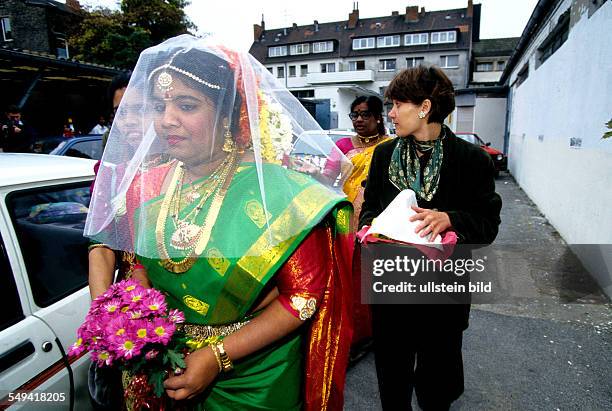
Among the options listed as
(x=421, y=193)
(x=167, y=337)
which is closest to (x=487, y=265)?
(x=421, y=193)

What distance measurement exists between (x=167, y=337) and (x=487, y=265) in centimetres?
500

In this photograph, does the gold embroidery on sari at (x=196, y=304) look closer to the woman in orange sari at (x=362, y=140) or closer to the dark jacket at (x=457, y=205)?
the dark jacket at (x=457, y=205)

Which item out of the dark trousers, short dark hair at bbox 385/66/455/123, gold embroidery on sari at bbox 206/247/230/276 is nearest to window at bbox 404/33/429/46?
short dark hair at bbox 385/66/455/123

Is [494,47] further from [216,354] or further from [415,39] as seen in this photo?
[216,354]

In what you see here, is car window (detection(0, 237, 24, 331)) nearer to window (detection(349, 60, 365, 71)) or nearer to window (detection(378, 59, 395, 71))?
window (detection(378, 59, 395, 71))

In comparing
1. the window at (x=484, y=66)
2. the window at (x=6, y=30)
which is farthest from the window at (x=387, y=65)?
the window at (x=6, y=30)

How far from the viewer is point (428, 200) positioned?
1.83 metres

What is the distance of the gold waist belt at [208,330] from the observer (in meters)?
1.30

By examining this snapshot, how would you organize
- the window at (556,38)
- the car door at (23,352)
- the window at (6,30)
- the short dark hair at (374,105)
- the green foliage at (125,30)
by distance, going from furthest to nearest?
the window at (6,30), the green foliage at (125,30), the window at (556,38), the short dark hair at (374,105), the car door at (23,352)

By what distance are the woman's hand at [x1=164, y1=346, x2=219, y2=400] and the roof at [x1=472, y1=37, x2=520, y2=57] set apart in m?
47.6

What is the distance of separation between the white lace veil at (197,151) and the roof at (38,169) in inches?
30.8

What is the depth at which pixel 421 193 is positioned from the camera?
1.84 meters

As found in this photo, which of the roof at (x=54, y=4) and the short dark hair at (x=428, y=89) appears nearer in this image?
the short dark hair at (x=428, y=89)

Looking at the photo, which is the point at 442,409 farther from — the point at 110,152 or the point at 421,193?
the point at 110,152
